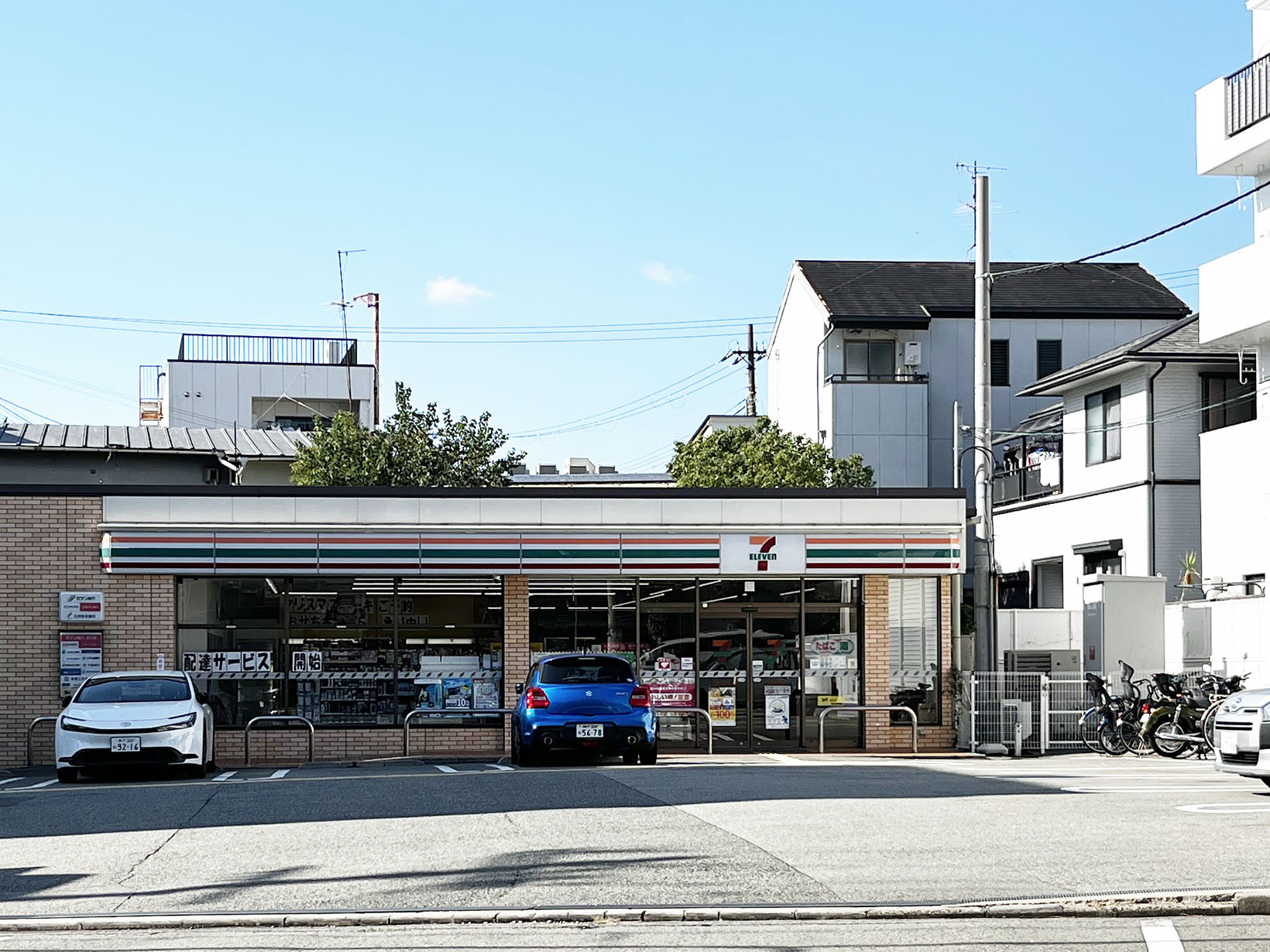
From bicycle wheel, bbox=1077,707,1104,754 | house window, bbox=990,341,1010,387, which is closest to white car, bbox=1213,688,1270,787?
bicycle wheel, bbox=1077,707,1104,754

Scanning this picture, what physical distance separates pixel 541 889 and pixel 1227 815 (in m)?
6.50

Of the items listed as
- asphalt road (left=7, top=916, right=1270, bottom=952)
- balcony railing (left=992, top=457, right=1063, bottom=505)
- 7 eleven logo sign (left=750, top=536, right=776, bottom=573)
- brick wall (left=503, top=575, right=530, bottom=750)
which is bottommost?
asphalt road (left=7, top=916, right=1270, bottom=952)

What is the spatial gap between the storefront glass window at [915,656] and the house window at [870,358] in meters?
23.4

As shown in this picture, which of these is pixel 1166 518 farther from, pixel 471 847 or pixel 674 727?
pixel 471 847

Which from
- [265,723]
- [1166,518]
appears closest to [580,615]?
[265,723]

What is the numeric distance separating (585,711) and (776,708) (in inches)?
234

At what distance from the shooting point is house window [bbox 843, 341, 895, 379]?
48.2 metres

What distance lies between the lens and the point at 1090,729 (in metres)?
23.7

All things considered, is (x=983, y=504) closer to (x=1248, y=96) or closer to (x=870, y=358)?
(x=1248, y=96)

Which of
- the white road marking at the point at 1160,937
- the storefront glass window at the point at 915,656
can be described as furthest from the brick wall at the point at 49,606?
the white road marking at the point at 1160,937

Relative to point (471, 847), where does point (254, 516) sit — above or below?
above

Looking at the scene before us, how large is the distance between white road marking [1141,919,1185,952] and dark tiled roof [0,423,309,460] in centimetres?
3192

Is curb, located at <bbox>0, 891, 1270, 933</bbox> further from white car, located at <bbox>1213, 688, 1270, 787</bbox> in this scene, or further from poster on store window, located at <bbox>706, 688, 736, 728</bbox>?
poster on store window, located at <bbox>706, 688, 736, 728</bbox>

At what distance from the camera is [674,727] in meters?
24.8
